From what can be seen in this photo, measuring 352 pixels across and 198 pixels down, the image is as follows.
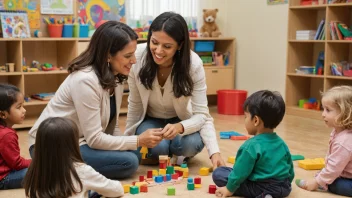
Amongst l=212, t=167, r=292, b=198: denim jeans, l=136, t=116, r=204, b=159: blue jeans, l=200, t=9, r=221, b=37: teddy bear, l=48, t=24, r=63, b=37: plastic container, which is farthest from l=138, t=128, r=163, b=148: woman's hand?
l=200, t=9, r=221, b=37: teddy bear

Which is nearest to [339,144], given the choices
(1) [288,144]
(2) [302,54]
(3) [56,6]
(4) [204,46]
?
(1) [288,144]

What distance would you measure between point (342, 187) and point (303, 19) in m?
3.04

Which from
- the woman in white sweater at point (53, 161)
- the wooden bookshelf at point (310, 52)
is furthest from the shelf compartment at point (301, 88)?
the woman in white sweater at point (53, 161)

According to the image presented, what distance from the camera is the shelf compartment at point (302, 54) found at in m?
5.18

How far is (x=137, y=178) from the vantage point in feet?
9.02

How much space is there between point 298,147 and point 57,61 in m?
2.54

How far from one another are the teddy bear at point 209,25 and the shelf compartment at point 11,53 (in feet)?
7.08

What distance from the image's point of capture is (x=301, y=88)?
533cm

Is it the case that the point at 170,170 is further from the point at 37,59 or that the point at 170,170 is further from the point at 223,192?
the point at 37,59

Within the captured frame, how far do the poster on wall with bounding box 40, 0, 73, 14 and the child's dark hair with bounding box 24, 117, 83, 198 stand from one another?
10.6 feet

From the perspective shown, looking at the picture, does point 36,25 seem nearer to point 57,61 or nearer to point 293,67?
point 57,61

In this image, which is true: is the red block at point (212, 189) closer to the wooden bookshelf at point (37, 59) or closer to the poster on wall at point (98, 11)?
the wooden bookshelf at point (37, 59)

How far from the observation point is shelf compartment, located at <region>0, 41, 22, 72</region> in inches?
172

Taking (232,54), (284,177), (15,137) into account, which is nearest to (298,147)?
(284,177)
